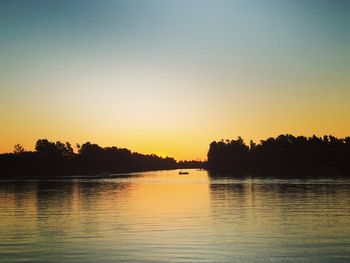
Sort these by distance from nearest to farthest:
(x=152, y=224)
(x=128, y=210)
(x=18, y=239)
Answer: (x=18, y=239) < (x=152, y=224) < (x=128, y=210)

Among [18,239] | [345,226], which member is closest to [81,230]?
[18,239]

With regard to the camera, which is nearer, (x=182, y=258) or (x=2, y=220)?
(x=182, y=258)

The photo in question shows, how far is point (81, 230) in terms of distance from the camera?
4797 centimetres

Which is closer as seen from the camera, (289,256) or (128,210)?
(289,256)

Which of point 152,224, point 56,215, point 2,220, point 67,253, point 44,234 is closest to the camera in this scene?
point 67,253

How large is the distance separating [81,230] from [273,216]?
80.7ft

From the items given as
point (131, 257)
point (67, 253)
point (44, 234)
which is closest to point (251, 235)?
point (131, 257)

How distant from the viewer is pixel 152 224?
173 ft

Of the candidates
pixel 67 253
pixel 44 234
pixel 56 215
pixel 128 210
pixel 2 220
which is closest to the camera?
pixel 67 253

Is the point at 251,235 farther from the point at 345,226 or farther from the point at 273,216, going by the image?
the point at 273,216

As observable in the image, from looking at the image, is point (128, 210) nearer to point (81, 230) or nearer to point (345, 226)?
point (81, 230)

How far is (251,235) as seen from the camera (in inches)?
1671

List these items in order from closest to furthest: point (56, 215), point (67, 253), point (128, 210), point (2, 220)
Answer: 1. point (67, 253)
2. point (2, 220)
3. point (56, 215)
4. point (128, 210)

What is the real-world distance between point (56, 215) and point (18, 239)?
2216 centimetres
